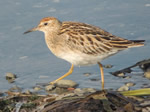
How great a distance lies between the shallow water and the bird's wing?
801mm

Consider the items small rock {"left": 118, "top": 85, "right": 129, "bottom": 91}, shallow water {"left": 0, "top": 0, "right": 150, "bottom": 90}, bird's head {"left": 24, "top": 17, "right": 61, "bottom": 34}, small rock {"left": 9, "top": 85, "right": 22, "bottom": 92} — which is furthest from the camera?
shallow water {"left": 0, "top": 0, "right": 150, "bottom": 90}

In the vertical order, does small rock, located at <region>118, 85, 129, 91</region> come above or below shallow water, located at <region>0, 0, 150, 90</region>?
below

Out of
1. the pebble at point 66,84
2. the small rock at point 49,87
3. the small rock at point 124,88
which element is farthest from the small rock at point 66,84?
the small rock at point 124,88

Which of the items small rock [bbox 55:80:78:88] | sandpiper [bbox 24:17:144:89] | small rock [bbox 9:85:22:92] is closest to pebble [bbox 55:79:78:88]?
small rock [bbox 55:80:78:88]

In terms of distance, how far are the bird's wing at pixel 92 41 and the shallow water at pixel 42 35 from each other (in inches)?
31.6

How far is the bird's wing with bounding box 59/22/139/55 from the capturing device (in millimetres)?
7359

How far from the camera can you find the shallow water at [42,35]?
829 cm

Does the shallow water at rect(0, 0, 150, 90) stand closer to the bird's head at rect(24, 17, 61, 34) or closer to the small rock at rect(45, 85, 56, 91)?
the small rock at rect(45, 85, 56, 91)

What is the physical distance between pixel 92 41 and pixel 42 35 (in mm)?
2938

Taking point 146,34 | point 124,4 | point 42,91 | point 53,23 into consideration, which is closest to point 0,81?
point 42,91

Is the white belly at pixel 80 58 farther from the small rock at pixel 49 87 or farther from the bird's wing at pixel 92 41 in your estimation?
the small rock at pixel 49 87

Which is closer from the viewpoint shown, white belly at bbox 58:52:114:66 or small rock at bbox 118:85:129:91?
small rock at bbox 118:85:129:91

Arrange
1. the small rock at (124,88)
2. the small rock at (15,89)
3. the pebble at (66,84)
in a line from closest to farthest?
1. the small rock at (124,88)
2. the small rock at (15,89)
3. the pebble at (66,84)

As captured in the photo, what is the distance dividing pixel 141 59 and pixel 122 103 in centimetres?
336
